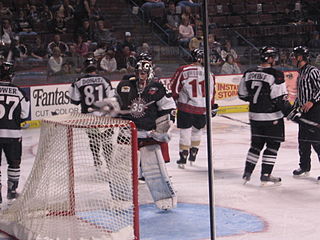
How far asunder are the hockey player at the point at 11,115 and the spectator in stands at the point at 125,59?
5.44 feet

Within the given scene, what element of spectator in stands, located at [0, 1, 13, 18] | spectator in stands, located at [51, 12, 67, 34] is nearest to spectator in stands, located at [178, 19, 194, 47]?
spectator in stands, located at [51, 12, 67, 34]

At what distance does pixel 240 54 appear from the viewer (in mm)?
5613

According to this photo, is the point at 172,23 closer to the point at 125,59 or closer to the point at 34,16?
the point at 125,59

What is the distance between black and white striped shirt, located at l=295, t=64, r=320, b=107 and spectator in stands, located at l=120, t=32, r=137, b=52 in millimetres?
2927

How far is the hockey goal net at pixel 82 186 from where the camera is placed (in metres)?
2.79

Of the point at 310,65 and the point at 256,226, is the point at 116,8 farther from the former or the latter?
the point at 256,226

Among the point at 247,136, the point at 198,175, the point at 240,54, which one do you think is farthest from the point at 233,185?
the point at 240,54

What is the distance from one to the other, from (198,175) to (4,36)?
3707mm

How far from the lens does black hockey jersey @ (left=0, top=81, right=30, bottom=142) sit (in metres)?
3.65

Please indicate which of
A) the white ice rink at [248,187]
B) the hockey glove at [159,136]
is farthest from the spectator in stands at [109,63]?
the hockey glove at [159,136]

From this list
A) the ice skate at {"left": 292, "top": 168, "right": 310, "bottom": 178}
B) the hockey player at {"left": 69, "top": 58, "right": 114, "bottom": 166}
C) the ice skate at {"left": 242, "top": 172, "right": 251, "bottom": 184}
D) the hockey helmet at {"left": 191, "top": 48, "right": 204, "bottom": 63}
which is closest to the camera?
the ice skate at {"left": 242, "top": 172, "right": 251, "bottom": 184}

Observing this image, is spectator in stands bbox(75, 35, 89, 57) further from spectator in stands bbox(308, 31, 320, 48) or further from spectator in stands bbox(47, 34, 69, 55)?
spectator in stands bbox(308, 31, 320, 48)

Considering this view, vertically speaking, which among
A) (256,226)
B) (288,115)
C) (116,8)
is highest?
(116,8)

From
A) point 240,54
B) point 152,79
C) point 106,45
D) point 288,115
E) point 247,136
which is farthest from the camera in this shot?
point 106,45
